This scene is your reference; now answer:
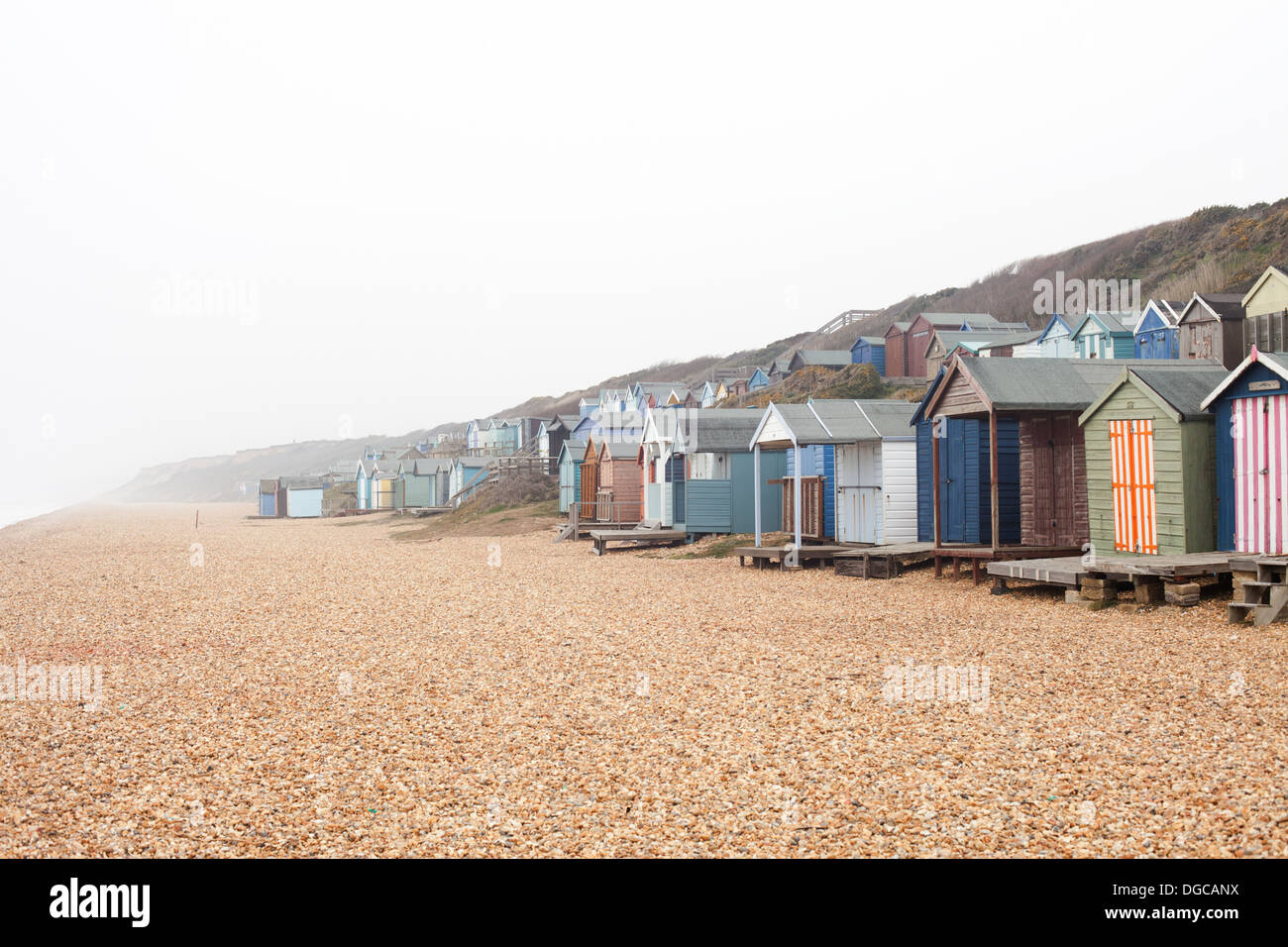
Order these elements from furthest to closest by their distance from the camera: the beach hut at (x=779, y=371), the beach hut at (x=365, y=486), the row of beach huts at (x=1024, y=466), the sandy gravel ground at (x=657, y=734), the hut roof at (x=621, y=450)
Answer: the beach hut at (x=365, y=486) < the beach hut at (x=779, y=371) < the hut roof at (x=621, y=450) < the row of beach huts at (x=1024, y=466) < the sandy gravel ground at (x=657, y=734)

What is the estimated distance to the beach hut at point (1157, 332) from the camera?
121 ft

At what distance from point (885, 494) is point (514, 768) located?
17.1m

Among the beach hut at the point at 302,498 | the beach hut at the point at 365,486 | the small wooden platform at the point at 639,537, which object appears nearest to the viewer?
the small wooden platform at the point at 639,537

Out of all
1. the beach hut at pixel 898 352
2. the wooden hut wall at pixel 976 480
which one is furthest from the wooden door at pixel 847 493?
the beach hut at pixel 898 352

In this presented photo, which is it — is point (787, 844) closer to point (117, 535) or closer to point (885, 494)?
point (885, 494)

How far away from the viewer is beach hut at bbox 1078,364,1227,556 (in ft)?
52.7

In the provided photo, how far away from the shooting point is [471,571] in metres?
24.7

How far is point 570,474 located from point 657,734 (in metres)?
37.5

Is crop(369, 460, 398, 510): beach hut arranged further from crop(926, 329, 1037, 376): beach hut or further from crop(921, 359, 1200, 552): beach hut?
crop(921, 359, 1200, 552): beach hut

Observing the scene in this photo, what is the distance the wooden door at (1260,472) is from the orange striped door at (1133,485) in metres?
1.41

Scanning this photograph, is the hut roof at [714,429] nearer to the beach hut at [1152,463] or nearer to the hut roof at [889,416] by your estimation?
the hut roof at [889,416]

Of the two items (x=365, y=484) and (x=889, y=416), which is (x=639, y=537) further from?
(x=365, y=484)

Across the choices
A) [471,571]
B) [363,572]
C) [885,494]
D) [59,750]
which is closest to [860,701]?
[59,750]

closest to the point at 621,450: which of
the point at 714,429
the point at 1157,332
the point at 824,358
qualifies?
the point at 714,429
